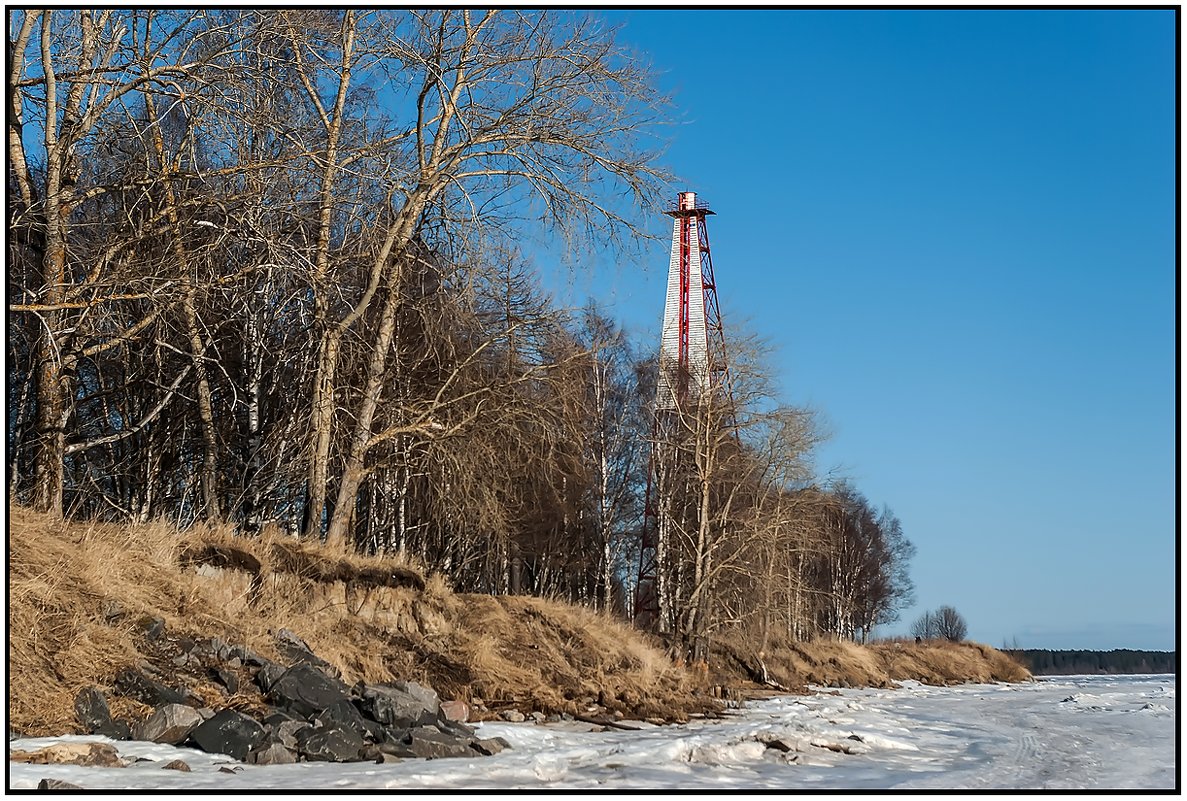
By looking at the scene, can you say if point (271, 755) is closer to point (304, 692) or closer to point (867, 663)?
point (304, 692)

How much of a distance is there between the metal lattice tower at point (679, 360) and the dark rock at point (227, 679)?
635 inches

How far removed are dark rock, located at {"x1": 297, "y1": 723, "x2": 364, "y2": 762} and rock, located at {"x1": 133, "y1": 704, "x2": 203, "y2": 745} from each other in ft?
2.69

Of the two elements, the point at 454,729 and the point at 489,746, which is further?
the point at 454,729

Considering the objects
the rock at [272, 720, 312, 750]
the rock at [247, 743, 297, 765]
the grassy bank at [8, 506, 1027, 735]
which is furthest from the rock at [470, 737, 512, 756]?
the grassy bank at [8, 506, 1027, 735]

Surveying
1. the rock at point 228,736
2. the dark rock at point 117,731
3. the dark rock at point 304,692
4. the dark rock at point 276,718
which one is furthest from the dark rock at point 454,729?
the dark rock at point 117,731

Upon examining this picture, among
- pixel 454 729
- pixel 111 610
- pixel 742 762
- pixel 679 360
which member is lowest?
pixel 742 762

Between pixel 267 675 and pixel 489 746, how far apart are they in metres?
2.24

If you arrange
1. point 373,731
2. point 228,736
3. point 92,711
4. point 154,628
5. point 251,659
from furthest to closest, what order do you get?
point 251,659 → point 154,628 → point 373,731 → point 92,711 → point 228,736

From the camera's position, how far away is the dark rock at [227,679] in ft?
30.8

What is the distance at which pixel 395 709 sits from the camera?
30.8 ft

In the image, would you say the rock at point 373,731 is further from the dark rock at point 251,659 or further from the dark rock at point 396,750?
the dark rock at point 251,659

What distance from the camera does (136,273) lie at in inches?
448

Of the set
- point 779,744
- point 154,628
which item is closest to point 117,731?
point 154,628

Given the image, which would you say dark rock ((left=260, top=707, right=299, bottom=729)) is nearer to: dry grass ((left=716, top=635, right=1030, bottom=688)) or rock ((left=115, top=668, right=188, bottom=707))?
rock ((left=115, top=668, right=188, bottom=707))
